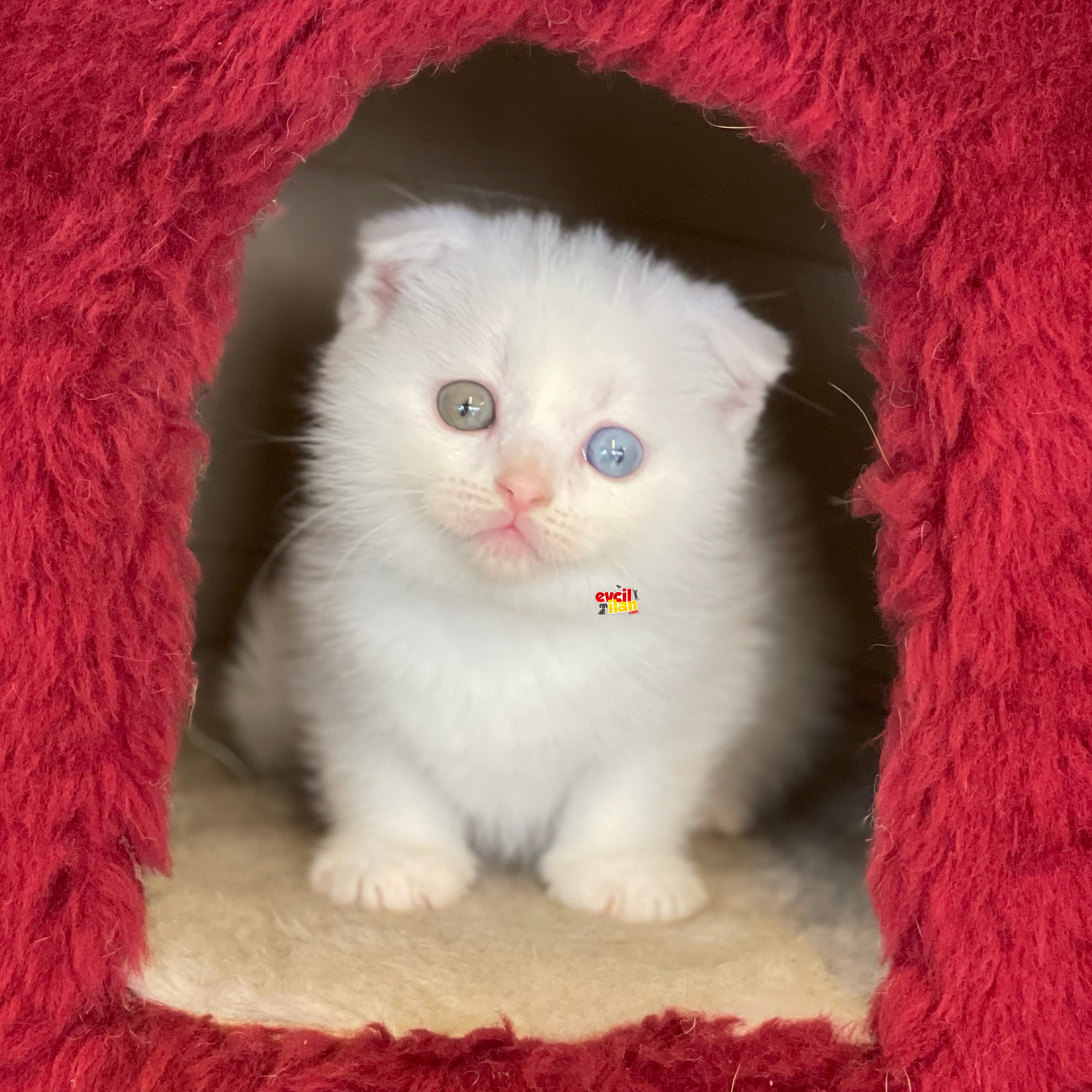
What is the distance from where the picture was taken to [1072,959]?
100 centimetres

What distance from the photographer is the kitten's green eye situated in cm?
120

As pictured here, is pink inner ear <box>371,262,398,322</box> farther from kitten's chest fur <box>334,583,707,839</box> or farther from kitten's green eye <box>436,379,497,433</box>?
kitten's chest fur <box>334,583,707,839</box>

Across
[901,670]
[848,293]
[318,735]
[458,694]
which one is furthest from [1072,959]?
[848,293]

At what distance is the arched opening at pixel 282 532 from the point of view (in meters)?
1.13

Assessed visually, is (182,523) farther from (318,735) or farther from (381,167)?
(381,167)

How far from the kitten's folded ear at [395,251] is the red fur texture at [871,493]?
281 millimetres

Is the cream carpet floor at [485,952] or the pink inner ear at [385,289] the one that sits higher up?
the pink inner ear at [385,289]

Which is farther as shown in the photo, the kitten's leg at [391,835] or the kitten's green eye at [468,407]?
the kitten's leg at [391,835]

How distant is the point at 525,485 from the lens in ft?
3.65

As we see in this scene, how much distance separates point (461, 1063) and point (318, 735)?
59cm

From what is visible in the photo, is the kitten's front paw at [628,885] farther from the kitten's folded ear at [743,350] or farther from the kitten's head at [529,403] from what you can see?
the kitten's folded ear at [743,350]

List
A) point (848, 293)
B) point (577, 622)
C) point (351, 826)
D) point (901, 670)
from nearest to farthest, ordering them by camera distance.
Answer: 1. point (901, 670)
2. point (577, 622)
3. point (351, 826)
4. point (848, 293)

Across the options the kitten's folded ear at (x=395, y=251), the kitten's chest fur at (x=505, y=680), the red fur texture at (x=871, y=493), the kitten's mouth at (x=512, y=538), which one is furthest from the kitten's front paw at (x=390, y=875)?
the kitten's folded ear at (x=395, y=251)

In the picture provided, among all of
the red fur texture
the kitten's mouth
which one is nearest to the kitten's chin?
the kitten's mouth
